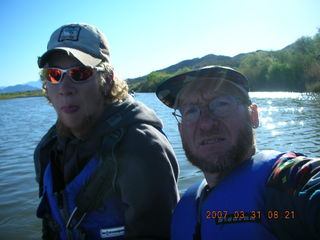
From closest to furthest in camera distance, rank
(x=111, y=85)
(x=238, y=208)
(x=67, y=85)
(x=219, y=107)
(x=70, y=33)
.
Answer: (x=238, y=208)
(x=219, y=107)
(x=67, y=85)
(x=70, y=33)
(x=111, y=85)

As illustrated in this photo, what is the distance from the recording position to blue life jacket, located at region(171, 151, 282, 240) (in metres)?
1.80

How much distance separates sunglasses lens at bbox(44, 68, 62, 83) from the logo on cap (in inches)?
12.3

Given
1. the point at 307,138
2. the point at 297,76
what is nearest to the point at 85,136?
the point at 307,138

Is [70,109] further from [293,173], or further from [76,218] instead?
[293,173]

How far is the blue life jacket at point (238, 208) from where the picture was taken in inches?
71.1

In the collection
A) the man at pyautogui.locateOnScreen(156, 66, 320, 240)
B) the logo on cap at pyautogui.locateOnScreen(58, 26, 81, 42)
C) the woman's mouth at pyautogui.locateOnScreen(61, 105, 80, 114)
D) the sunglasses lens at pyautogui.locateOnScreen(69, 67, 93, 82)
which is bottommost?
the man at pyautogui.locateOnScreen(156, 66, 320, 240)

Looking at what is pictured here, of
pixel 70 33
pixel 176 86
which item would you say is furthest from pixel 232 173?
pixel 70 33

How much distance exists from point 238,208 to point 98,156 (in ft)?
4.17

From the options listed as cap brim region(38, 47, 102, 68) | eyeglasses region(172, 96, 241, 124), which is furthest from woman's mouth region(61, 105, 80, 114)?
eyeglasses region(172, 96, 241, 124)

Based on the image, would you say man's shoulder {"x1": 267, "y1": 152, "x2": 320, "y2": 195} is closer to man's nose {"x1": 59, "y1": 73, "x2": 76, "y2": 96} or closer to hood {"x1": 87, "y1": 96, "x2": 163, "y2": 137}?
hood {"x1": 87, "y1": 96, "x2": 163, "y2": 137}

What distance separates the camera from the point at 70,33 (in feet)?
9.40

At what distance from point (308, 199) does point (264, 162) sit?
449 millimetres

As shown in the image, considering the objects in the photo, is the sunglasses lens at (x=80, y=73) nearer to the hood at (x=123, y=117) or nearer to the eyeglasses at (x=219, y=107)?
the hood at (x=123, y=117)

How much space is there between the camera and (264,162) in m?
1.96
